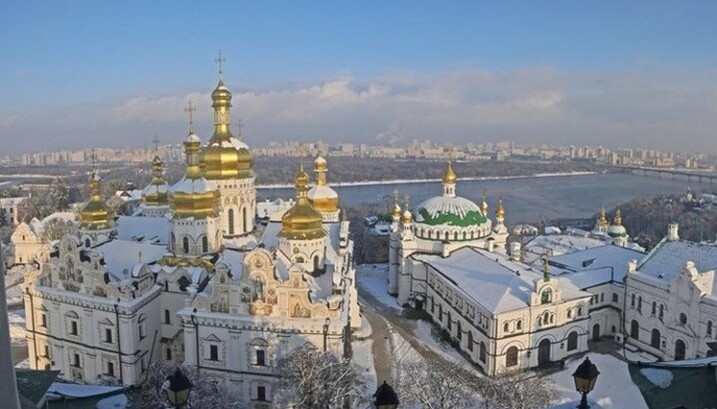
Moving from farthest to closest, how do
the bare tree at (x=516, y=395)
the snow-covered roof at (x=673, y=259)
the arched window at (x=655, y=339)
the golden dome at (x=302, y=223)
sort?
the arched window at (x=655, y=339) < the snow-covered roof at (x=673, y=259) < the golden dome at (x=302, y=223) < the bare tree at (x=516, y=395)

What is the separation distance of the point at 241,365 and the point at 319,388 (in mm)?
3857

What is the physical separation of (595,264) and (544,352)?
5.93 meters

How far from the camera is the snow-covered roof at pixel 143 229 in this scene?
21923mm

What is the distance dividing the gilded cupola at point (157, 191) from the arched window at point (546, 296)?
16.8 m

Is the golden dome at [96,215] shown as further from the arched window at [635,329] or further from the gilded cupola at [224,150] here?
the arched window at [635,329]

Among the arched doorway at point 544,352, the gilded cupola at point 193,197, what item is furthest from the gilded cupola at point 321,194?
the arched doorway at point 544,352

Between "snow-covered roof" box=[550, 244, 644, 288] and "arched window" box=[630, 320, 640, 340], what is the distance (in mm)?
1639

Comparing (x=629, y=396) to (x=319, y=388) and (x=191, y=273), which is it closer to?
(x=319, y=388)

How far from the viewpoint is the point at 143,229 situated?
22797 millimetres

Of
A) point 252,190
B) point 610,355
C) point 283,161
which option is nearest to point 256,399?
point 252,190

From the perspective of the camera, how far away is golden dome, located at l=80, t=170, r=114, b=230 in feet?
71.2

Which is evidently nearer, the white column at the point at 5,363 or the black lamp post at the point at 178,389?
the white column at the point at 5,363

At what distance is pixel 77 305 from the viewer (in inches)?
663

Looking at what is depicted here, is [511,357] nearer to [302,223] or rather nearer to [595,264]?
[595,264]
